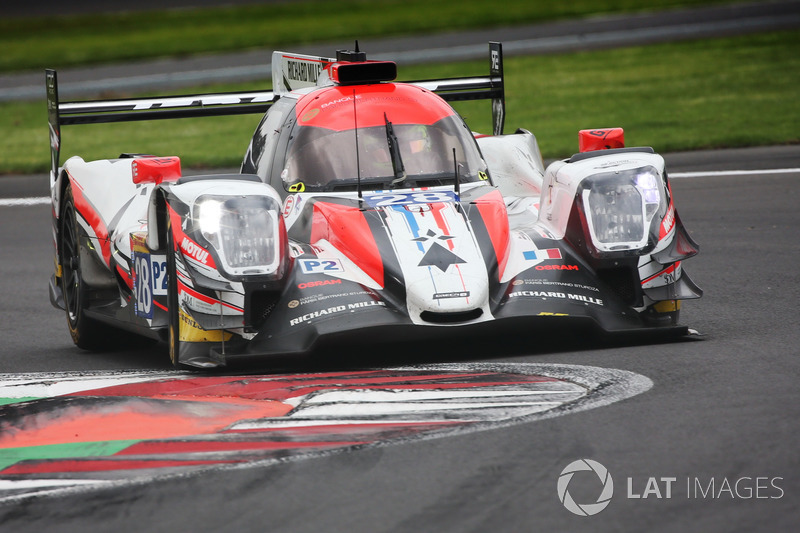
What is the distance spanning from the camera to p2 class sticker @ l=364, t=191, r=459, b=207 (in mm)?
6496

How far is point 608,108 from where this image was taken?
61.4ft

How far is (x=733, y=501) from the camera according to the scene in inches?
149

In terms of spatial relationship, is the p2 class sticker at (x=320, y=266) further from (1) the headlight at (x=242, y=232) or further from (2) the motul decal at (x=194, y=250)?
(2) the motul decal at (x=194, y=250)

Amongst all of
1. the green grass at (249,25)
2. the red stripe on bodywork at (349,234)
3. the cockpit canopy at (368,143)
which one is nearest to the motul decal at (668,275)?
the cockpit canopy at (368,143)

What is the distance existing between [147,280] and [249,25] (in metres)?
29.2

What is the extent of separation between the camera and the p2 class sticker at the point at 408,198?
21.3ft

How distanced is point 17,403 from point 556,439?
2.58 m

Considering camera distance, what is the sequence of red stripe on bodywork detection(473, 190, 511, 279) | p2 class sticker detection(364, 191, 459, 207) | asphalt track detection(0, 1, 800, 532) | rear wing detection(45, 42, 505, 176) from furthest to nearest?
rear wing detection(45, 42, 505, 176), p2 class sticker detection(364, 191, 459, 207), red stripe on bodywork detection(473, 190, 511, 279), asphalt track detection(0, 1, 800, 532)

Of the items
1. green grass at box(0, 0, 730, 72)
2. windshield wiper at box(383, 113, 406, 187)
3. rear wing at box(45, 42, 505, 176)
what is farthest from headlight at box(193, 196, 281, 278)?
green grass at box(0, 0, 730, 72)

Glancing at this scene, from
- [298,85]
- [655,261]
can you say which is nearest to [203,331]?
[655,261]

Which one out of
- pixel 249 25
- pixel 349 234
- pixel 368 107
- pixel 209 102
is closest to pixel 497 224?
pixel 349 234

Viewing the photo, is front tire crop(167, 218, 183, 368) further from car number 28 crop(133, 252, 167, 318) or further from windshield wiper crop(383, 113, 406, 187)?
windshield wiper crop(383, 113, 406, 187)

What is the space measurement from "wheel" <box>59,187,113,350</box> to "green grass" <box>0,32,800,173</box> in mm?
8169

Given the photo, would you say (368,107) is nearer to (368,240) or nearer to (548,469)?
(368,240)
